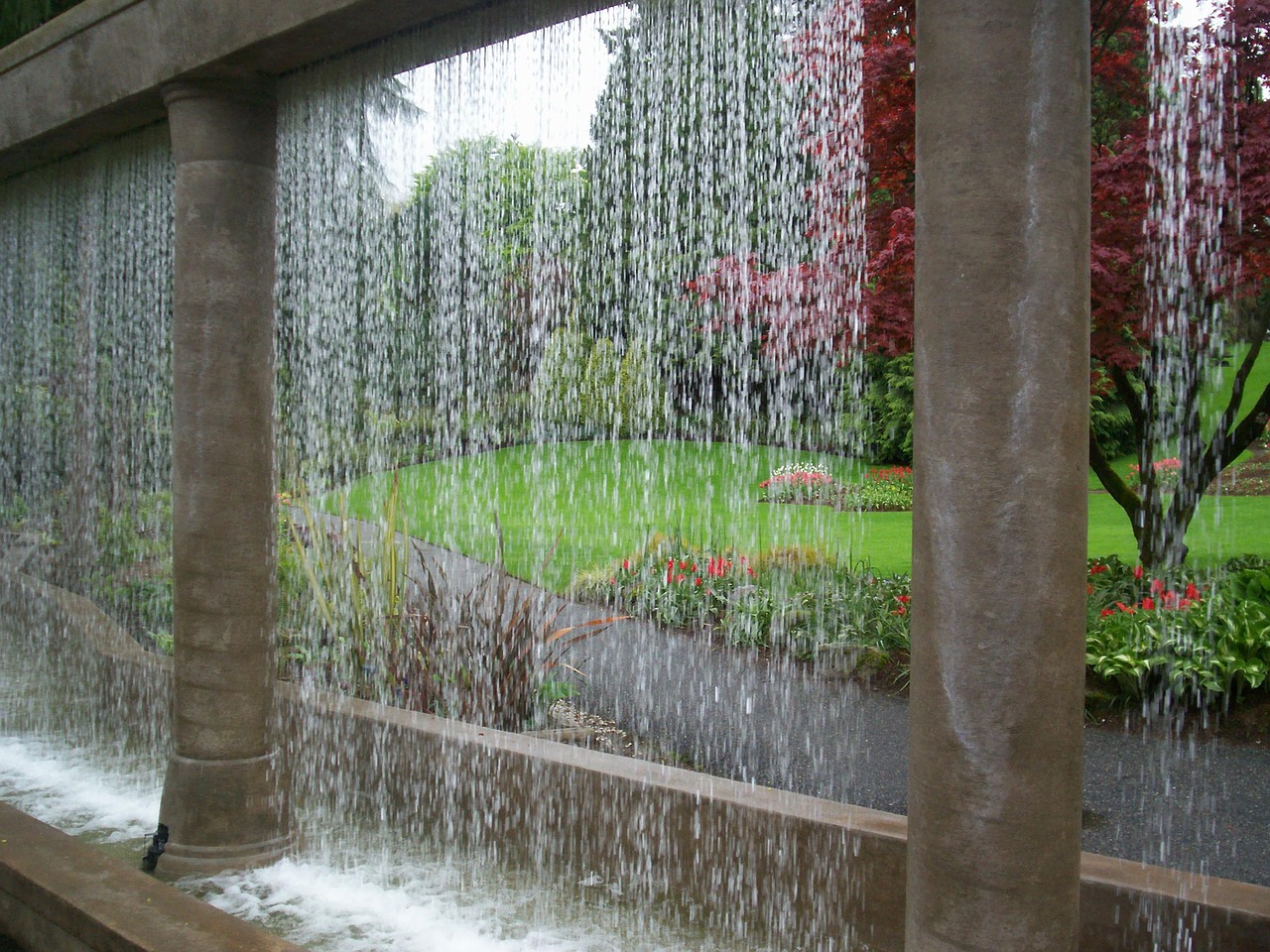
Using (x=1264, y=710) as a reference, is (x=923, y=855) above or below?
above

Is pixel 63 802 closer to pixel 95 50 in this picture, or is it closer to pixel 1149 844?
pixel 95 50

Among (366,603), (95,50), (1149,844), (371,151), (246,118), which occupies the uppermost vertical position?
(371,151)

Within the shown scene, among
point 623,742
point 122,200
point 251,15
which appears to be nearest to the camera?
point 251,15

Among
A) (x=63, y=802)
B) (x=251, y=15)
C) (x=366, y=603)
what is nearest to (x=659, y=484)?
(x=366, y=603)

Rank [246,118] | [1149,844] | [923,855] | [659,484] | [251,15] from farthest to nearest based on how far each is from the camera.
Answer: [659,484] < [1149,844] < [246,118] < [251,15] < [923,855]

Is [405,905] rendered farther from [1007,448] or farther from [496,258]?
[496,258]

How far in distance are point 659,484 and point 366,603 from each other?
11.0 m

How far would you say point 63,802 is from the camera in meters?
4.70

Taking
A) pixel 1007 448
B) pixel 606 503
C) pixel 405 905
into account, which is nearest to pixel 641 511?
pixel 606 503

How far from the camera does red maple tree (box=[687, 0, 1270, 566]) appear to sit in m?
6.13

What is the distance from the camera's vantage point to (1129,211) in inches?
261

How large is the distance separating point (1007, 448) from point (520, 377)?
15905 mm

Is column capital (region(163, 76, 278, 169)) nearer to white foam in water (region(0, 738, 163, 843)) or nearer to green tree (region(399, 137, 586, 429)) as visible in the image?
white foam in water (region(0, 738, 163, 843))

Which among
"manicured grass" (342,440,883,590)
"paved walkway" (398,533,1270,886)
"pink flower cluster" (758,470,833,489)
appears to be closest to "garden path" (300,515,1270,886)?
"paved walkway" (398,533,1270,886)
